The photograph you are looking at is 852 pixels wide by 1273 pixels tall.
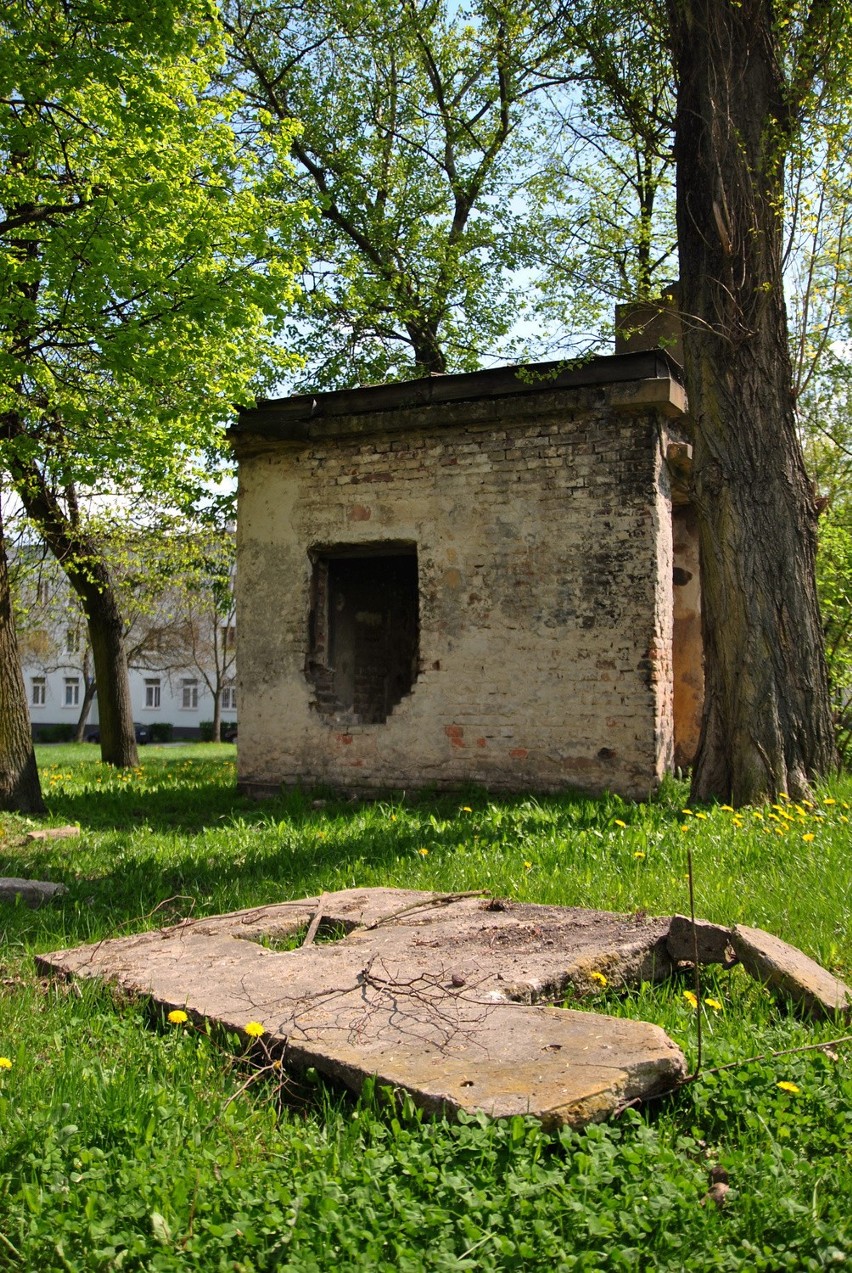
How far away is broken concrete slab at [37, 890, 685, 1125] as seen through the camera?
3047mm

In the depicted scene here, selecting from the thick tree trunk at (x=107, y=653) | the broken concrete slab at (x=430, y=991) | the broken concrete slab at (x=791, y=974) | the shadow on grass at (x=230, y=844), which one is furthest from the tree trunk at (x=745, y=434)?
the thick tree trunk at (x=107, y=653)

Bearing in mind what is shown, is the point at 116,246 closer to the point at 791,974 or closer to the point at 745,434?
the point at 745,434

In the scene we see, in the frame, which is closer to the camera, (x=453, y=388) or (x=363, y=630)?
(x=453, y=388)

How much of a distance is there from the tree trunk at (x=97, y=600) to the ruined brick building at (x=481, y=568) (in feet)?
10.4

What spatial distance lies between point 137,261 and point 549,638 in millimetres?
4957

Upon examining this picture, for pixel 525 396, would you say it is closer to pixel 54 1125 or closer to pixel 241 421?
pixel 241 421

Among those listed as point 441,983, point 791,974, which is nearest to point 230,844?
point 441,983

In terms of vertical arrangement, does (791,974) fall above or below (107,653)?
below

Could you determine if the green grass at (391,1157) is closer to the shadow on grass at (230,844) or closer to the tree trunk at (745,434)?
the shadow on grass at (230,844)

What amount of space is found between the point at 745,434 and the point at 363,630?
568 centimetres

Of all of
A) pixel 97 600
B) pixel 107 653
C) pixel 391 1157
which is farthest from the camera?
pixel 107 653

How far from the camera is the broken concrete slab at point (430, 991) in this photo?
3.05 meters

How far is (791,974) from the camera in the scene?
393 centimetres

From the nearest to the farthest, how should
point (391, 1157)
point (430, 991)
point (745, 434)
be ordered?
point (391, 1157) → point (430, 991) → point (745, 434)
